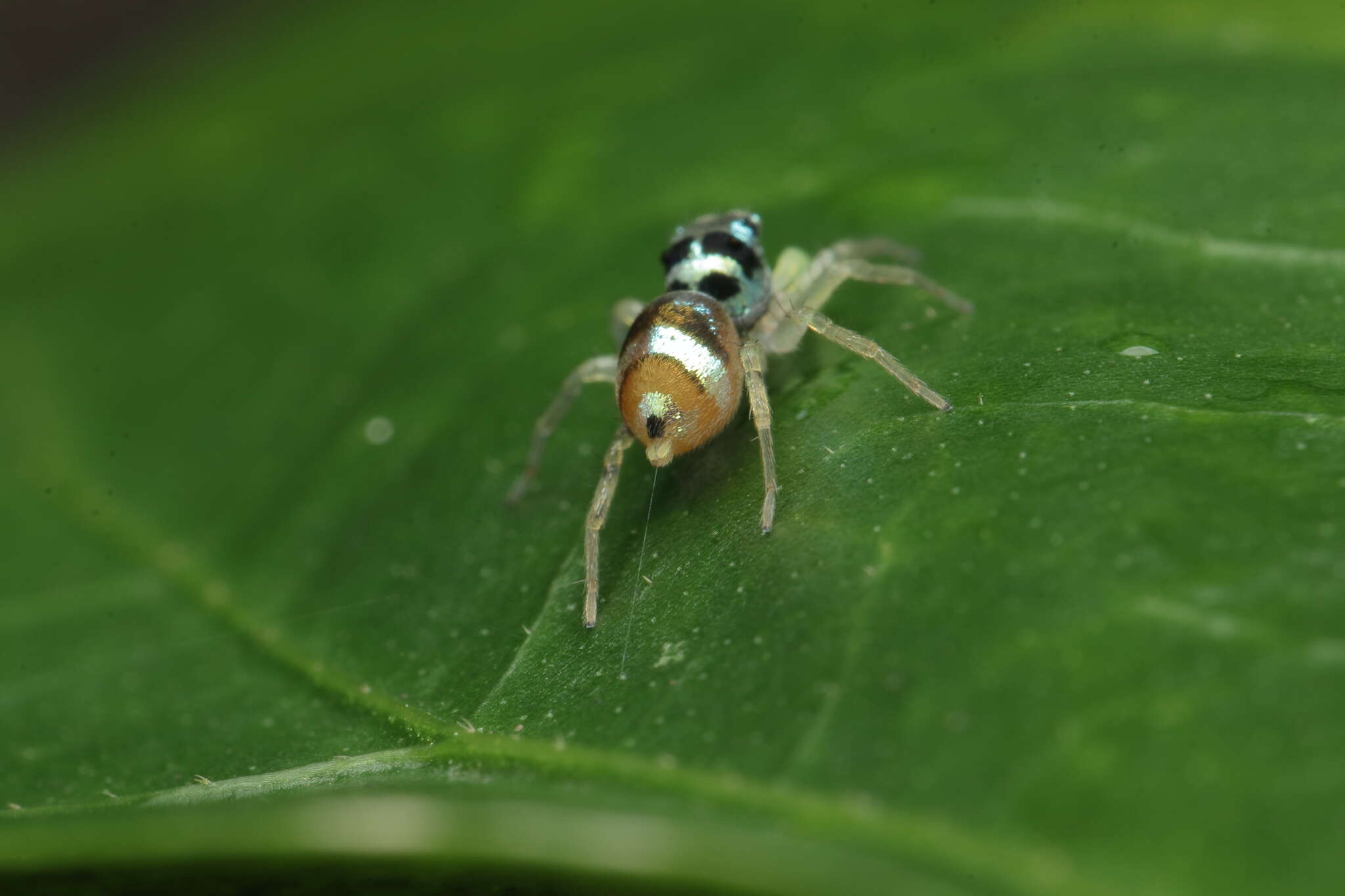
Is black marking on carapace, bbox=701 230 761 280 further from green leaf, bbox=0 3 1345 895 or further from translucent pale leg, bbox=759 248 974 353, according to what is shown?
green leaf, bbox=0 3 1345 895

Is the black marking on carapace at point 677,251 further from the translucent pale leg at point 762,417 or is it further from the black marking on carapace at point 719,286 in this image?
the translucent pale leg at point 762,417

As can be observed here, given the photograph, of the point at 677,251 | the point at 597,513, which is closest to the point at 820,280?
the point at 677,251

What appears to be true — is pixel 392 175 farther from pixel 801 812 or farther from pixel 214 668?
Answer: pixel 801 812

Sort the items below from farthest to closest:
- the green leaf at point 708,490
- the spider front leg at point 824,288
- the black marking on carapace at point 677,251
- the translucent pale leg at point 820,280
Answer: the black marking on carapace at point 677,251 < the translucent pale leg at point 820,280 < the spider front leg at point 824,288 < the green leaf at point 708,490

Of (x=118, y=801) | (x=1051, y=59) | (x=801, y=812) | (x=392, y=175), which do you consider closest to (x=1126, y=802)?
(x=801, y=812)

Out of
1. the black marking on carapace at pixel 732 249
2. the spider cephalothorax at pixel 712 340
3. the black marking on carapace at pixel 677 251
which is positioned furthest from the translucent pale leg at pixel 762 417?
the black marking on carapace at pixel 677 251

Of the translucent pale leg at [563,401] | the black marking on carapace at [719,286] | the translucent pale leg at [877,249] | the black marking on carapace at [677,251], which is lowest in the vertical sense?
the translucent pale leg at [563,401]

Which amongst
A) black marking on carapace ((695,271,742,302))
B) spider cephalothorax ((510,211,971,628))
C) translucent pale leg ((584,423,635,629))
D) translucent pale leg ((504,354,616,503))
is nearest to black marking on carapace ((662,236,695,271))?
spider cephalothorax ((510,211,971,628))
